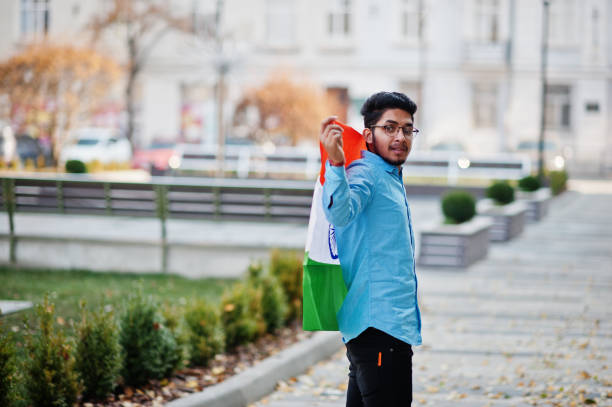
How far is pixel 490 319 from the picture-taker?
964 centimetres

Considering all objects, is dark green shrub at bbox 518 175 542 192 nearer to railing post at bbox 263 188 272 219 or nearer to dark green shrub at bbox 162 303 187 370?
railing post at bbox 263 188 272 219

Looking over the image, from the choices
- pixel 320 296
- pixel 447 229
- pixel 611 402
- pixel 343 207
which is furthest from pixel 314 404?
pixel 447 229

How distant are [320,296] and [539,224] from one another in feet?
57.6

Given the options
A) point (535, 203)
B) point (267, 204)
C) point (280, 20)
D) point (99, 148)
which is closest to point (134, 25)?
point (280, 20)

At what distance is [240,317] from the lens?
7855 mm

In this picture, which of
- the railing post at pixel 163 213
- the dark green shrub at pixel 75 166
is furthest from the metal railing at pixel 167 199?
the dark green shrub at pixel 75 166

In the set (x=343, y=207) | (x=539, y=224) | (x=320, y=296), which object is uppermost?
(x=343, y=207)

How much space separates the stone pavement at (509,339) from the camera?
6633 millimetres

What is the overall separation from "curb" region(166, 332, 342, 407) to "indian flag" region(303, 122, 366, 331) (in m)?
1.93

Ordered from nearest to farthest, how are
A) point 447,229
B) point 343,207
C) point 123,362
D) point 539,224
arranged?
point 343,207, point 123,362, point 447,229, point 539,224

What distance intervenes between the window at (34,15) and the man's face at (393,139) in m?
46.8

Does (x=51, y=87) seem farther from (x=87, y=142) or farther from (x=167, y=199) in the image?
(x=167, y=199)

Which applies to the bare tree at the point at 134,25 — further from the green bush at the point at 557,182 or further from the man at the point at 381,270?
the man at the point at 381,270

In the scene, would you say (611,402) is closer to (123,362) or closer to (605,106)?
(123,362)
